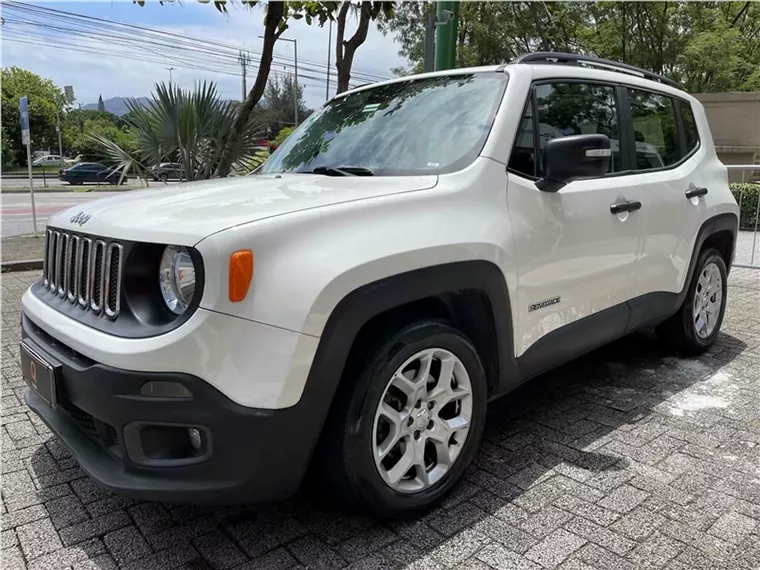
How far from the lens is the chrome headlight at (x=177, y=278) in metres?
2.04

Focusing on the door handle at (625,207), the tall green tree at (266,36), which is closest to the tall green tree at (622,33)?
the tall green tree at (266,36)

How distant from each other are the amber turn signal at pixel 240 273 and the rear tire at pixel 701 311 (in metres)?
3.54

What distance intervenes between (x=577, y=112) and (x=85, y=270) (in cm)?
266

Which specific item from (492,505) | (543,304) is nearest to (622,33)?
(543,304)

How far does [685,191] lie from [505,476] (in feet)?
7.91

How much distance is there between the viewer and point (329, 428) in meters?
2.29

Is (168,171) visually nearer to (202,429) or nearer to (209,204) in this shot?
(209,204)

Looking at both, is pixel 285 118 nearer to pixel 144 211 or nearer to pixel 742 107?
pixel 742 107

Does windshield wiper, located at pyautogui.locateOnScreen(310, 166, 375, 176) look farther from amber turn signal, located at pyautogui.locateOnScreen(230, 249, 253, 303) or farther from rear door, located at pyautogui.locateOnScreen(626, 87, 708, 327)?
rear door, located at pyautogui.locateOnScreen(626, 87, 708, 327)

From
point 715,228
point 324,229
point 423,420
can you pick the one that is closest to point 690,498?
point 423,420

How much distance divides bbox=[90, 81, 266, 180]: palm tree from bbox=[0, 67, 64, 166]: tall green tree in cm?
4368

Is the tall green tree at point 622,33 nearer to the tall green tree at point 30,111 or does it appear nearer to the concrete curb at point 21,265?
the concrete curb at point 21,265

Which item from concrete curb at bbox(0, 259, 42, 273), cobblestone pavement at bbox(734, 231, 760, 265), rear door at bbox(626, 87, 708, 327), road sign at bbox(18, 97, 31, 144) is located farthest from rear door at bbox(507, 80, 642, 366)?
road sign at bbox(18, 97, 31, 144)

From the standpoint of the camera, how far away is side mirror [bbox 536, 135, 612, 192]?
9.11ft
